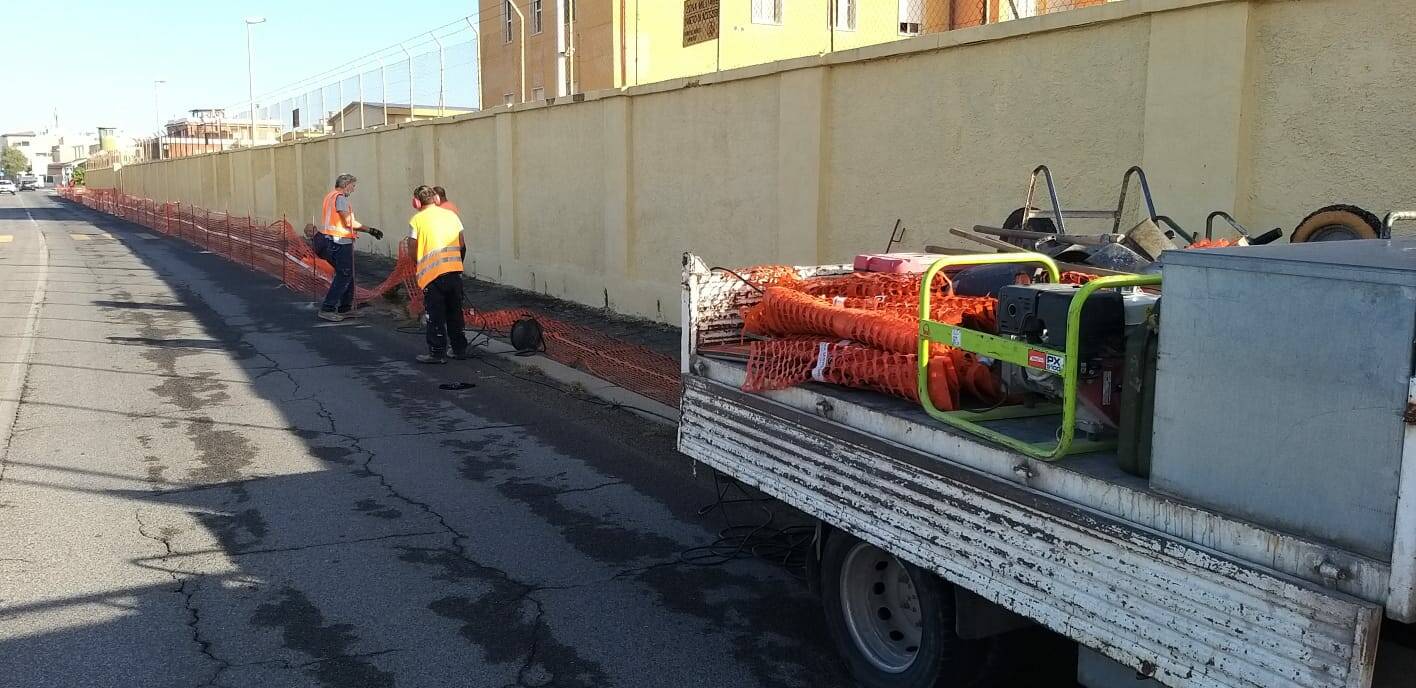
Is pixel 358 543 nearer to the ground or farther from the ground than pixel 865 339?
nearer to the ground

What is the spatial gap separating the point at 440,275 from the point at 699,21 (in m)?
6.46

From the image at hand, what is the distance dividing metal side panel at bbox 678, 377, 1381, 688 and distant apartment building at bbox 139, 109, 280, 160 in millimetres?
49718

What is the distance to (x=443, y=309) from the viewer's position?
11180 mm

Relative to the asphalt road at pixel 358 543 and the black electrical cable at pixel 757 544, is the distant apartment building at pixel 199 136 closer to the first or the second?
the asphalt road at pixel 358 543

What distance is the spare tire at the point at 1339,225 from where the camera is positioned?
16.7 ft

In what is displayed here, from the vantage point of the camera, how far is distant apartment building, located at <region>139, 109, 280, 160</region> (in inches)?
2126

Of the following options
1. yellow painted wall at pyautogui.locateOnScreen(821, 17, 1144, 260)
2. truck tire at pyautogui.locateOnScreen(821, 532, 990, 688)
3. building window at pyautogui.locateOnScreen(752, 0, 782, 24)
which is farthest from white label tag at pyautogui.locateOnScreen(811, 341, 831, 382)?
building window at pyautogui.locateOnScreen(752, 0, 782, 24)

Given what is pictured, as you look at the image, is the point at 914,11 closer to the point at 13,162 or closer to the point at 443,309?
the point at 443,309

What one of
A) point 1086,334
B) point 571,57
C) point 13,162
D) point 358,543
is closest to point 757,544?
point 358,543

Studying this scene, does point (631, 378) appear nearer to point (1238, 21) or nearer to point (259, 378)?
point (259, 378)

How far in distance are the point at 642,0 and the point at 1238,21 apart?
931 inches

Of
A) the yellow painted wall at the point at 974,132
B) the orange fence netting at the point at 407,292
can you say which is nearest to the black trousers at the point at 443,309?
the orange fence netting at the point at 407,292

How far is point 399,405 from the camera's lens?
9.10 m

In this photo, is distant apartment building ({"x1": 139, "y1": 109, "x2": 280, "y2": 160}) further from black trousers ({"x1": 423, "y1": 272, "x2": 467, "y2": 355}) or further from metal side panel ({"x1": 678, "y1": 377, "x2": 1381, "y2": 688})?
metal side panel ({"x1": 678, "y1": 377, "x2": 1381, "y2": 688})
